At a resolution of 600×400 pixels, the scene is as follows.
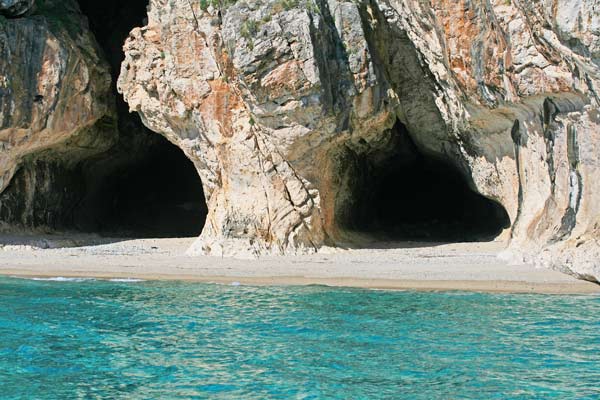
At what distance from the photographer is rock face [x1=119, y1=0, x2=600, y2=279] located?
11.9 metres

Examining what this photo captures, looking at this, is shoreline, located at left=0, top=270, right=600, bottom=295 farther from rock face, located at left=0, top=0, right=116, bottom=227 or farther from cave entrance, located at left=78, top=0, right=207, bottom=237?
cave entrance, located at left=78, top=0, right=207, bottom=237

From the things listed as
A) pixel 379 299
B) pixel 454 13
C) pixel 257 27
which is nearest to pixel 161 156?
pixel 257 27

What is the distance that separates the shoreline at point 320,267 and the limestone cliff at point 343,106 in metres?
0.78

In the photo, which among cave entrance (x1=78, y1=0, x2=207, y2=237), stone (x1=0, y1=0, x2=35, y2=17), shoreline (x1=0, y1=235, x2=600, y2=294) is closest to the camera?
shoreline (x1=0, y1=235, x2=600, y2=294)

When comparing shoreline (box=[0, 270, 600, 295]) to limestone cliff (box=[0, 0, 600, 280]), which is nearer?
Answer: shoreline (box=[0, 270, 600, 295])

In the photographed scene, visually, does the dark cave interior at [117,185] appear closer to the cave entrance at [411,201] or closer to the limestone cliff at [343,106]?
the limestone cliff at [343,106]

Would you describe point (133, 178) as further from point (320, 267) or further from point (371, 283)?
point (371, 283)

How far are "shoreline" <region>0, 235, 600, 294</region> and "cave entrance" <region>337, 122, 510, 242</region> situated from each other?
8.11ft

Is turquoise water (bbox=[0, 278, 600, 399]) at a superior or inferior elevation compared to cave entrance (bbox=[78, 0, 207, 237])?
inferior

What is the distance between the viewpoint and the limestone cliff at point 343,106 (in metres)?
11.9

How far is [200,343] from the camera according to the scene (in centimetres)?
739

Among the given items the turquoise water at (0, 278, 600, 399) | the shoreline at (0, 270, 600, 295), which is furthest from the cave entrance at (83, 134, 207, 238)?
the turquoise water at (0, 278, 600, 399)

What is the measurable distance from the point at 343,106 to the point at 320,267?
3722 mm

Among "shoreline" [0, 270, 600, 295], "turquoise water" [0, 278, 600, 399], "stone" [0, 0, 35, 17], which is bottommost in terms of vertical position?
"turquoise water" [0, 278, 600, 399]
